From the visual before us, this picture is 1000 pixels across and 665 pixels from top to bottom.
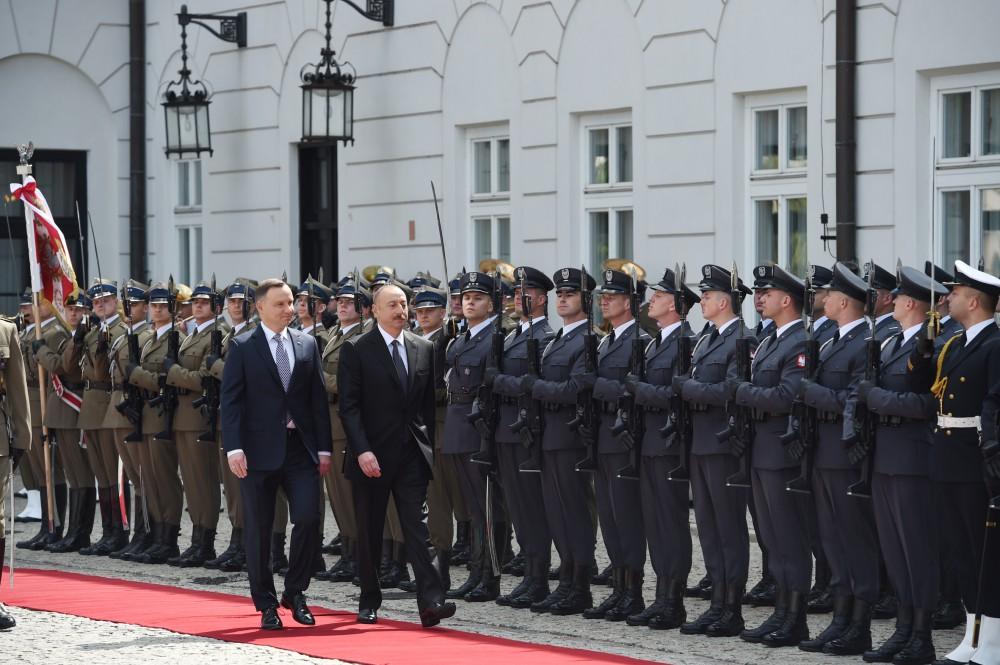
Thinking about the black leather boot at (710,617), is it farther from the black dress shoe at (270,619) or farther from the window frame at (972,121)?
the window frame at (972,121)

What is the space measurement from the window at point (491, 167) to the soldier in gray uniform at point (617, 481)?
7.53m

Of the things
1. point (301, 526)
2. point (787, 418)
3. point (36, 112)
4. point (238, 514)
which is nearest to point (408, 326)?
point (238, 514)

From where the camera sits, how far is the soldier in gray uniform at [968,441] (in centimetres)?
888

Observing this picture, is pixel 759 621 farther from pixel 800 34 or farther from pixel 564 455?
pixel 800 34

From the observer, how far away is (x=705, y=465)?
10.3 meters

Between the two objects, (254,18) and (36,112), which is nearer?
(254,18)

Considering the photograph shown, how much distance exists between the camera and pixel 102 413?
14.3 meters

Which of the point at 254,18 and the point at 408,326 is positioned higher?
the point at 254,18

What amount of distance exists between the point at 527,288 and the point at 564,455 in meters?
1.13

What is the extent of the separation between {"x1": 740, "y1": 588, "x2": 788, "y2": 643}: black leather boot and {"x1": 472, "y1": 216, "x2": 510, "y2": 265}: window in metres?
8.71

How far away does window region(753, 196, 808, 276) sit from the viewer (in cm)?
1553

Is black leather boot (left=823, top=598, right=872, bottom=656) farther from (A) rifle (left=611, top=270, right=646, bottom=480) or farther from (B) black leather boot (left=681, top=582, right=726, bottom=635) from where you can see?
(A) rifle (left=611, top=270, right=646, bottom=480)

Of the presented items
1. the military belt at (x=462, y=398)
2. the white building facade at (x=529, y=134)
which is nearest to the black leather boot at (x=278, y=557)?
the military belt at (x=462, y=398)

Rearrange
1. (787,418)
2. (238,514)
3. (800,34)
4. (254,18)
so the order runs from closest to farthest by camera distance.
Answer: (787,418), (238,514), (800,34), (254,18)
